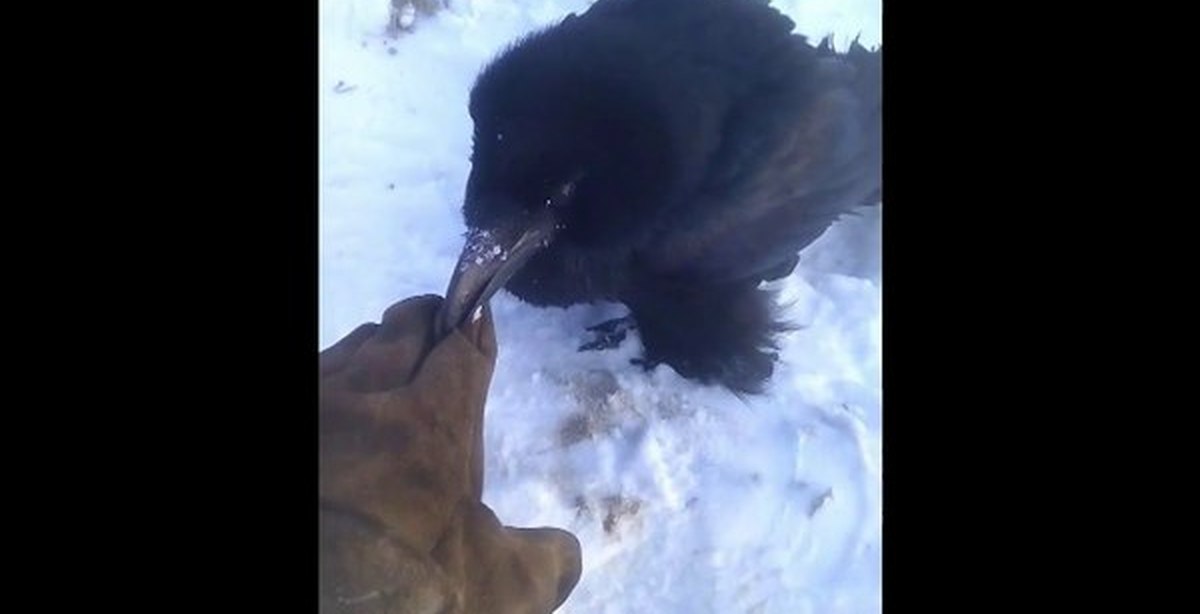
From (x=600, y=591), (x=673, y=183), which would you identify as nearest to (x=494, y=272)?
(x=673, y=183)

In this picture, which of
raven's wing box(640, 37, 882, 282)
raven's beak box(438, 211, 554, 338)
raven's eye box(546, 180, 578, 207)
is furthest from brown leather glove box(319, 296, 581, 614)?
raven's wing box(640, 37, 882, 282)

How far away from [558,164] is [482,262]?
122 mm

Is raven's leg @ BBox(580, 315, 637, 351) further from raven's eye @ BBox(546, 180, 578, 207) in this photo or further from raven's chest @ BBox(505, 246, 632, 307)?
raven's eye @ BBox(546, 180, 578, 207)

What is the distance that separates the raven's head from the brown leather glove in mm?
56

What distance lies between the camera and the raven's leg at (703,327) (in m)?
1.33

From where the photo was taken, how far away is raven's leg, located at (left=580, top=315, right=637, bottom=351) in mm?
1339

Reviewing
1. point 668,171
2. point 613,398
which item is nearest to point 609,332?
point 613,398

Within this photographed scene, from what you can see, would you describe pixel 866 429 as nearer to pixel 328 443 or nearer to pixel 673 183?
pixel 673 183

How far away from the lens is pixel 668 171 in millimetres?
1321

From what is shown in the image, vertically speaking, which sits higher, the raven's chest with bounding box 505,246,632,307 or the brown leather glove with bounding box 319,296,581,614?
the raven's chest with bounding box 505,246,632,307

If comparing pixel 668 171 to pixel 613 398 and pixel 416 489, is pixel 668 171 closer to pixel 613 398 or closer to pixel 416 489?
pixel 613 398

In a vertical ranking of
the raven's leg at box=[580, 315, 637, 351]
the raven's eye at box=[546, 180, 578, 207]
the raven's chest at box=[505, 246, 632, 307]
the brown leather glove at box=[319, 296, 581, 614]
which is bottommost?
the brown leather glove at box=[319, 296, 581, 614]

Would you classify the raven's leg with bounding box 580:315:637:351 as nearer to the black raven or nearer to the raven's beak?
the black raven
